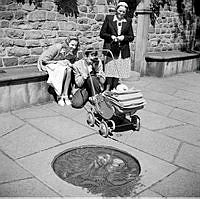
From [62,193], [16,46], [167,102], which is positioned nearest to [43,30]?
[16,46]

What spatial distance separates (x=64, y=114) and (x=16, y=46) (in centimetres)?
208

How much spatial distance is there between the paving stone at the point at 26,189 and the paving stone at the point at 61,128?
3.64 feet

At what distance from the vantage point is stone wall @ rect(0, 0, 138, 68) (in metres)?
A: 5.79

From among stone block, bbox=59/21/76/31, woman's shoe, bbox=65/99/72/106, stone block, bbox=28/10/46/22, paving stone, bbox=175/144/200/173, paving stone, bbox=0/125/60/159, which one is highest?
stone block, bbox=28/10/46/22

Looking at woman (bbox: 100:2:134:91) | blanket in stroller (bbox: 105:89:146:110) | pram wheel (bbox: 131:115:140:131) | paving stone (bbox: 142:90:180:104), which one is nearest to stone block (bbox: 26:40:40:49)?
woman (bbox: 100:2:134:91)

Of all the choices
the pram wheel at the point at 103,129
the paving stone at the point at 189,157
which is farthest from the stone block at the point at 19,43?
the paving stone at the point at 189,157

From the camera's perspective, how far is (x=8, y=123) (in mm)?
4508

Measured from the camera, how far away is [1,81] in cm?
477

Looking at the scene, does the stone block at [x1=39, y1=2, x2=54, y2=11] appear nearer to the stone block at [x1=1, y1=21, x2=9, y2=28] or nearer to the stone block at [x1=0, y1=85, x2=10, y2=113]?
the stone block at [x1=1, y1=21, x2=9, y2=28]

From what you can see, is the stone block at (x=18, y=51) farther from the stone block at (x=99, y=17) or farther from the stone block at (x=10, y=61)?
the stone block at (x=99, y=17)

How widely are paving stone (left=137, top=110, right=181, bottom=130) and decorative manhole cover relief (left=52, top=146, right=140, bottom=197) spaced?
1.16 meters

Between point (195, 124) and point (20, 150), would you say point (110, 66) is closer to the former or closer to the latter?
point (195, 124)

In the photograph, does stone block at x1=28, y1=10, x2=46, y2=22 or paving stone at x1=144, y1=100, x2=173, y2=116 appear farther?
stone block at x1=28, y1=10, x2=46, y2=22

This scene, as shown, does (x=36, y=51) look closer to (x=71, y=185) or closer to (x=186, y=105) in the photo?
(x=186, y=105)
